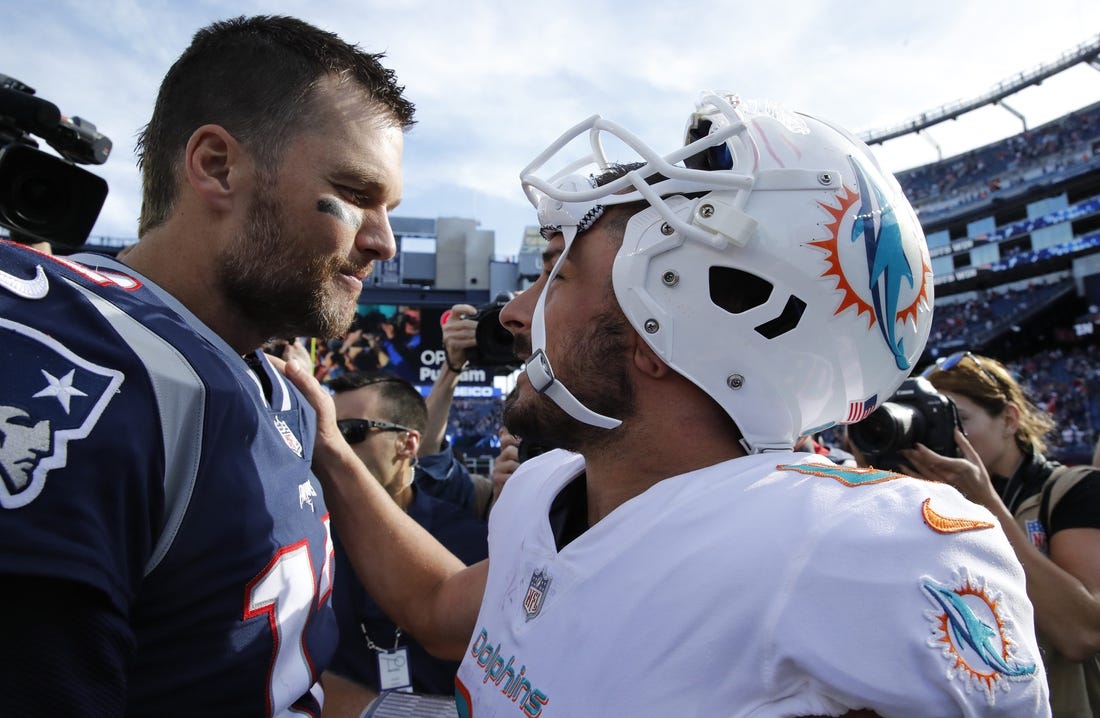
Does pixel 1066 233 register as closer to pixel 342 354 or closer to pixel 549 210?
pixel 342 354

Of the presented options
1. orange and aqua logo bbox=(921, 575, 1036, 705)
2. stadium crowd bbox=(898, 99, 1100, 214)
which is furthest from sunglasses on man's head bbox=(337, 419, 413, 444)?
stadium crowd bbox=(898, 99, 1100, 214)

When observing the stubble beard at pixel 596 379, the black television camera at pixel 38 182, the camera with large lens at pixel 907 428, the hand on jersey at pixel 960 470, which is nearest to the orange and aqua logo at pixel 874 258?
the stubble beard at pixel 596 379

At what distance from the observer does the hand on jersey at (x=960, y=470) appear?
2471mm

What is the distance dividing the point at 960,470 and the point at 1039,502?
1.92ft

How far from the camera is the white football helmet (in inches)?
59.4

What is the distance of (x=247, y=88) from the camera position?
172 centimetres

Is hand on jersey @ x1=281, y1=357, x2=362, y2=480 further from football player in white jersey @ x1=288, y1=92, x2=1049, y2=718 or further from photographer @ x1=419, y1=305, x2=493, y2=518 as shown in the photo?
photographer @ x1=419, y1=305, x2=493, y2=518

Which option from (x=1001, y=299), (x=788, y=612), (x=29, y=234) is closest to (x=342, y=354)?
(x=29, y=234)

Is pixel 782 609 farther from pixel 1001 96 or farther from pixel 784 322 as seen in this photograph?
pixel 1001 96

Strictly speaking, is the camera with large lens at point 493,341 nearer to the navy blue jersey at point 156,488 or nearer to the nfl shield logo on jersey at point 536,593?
the navy blue jersey at point 156,488

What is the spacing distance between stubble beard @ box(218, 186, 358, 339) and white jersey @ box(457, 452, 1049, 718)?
91 cm

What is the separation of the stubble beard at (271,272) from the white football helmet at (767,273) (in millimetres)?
613

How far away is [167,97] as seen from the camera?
5.88ft

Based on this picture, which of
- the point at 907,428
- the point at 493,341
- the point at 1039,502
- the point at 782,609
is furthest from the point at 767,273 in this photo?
the point at 1039,502
